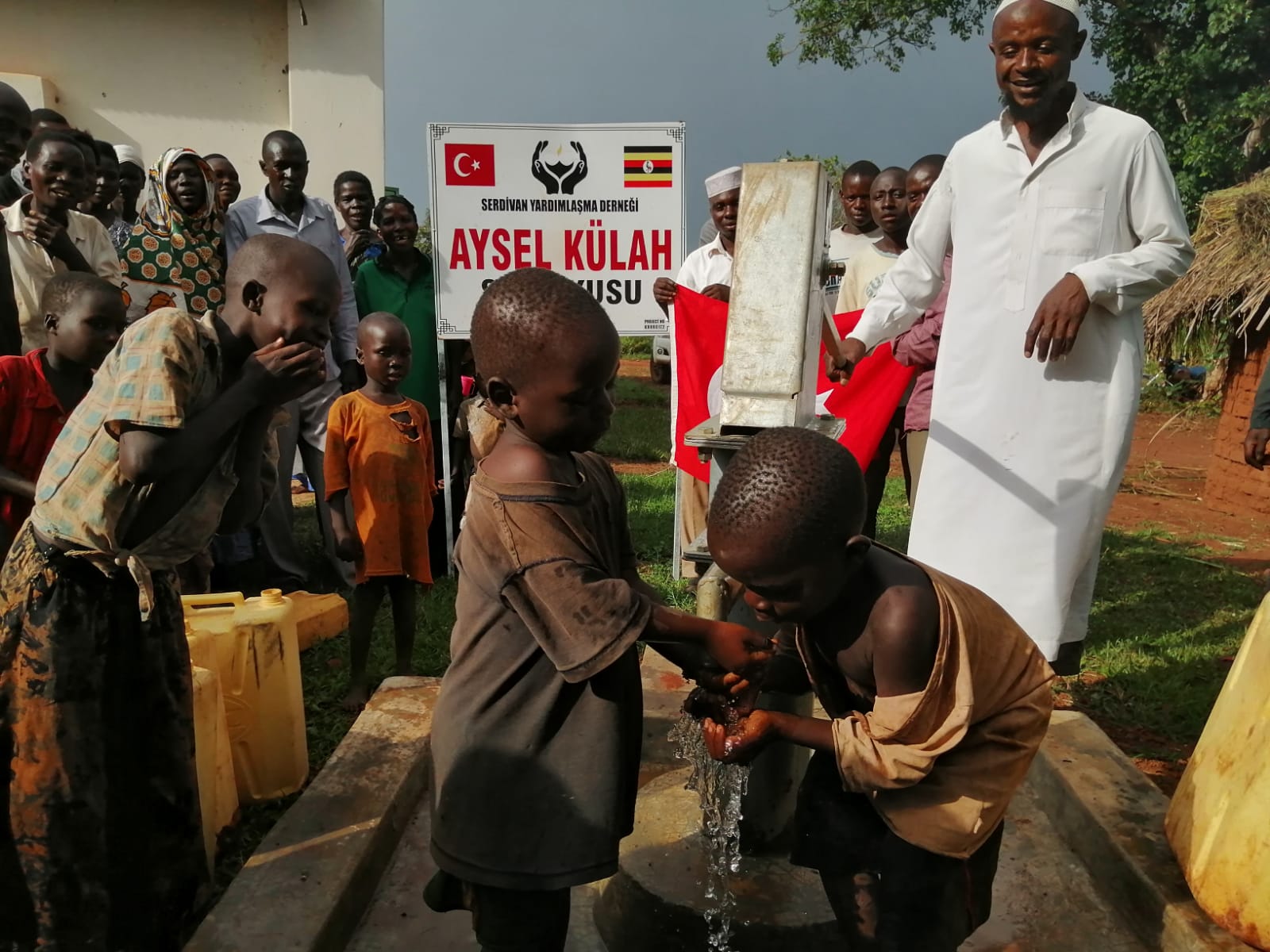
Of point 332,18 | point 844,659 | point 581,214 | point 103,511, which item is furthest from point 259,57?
point 844,659

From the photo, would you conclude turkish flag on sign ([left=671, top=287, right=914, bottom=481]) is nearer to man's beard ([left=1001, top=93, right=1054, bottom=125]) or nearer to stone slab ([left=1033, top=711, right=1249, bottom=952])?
man's beard ([left=1001, top=93, right=1054, bottom=125])

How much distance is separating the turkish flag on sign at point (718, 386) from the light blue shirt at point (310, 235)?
172 cm

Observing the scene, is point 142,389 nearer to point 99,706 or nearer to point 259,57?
point 99,706

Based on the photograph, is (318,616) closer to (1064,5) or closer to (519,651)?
(519,651)

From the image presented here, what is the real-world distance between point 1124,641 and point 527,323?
4084 mm

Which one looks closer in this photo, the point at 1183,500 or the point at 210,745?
the point at 210,745

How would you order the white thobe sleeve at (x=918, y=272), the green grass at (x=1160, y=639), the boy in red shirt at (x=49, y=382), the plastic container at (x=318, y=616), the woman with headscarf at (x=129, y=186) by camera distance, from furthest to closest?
the woman with headscarf at (x=129, y=186) → the plastic container at (x=318, y=616) → the green grass at (x=1160, y=639) → the white thobe sleeve at (x=918, y=272) → the boy in red shirt at (x=49, y=382)

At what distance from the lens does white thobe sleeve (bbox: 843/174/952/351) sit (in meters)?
3.46

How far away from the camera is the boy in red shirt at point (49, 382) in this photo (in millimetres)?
2654

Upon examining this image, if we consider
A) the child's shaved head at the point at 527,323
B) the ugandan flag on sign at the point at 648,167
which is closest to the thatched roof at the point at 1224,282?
the ugandan flag on sign at the point at 648,167

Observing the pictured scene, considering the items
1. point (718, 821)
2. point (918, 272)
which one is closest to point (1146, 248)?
point (918, 272)

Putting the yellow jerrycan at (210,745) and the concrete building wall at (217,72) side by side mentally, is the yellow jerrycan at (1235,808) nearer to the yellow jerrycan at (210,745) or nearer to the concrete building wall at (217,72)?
the yellow jerrycan at (210,745)

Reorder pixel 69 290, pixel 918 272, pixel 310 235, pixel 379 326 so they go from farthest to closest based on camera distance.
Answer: pixel 310 235
pixel 379 326
pixel 918 272
pixel 69 290

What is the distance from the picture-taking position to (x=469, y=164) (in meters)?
5.69
